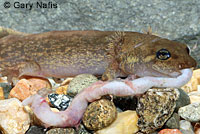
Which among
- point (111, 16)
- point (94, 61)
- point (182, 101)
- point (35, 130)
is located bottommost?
point (35, 130)

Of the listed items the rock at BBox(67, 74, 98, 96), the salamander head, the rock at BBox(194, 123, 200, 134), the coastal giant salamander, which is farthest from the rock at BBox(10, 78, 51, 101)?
the rock at BBox(194, 123, 200, 134)

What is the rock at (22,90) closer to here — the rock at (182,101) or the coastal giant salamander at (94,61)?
the coastal giant salamander at (94,61)

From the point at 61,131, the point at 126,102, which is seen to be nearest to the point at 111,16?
the point at 126,102

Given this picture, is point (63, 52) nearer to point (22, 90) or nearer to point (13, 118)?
point (22, 90)

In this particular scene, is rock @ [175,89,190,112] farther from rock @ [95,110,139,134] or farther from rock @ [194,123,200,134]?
rock @ [95,110,139,134]

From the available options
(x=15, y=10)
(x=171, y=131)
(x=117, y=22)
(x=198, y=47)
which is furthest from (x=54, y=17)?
(x=171, y=131)
